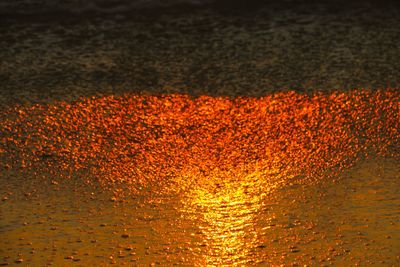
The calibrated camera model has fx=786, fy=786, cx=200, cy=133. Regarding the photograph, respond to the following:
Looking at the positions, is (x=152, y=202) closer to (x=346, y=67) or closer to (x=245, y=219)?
(x=245, y=219)

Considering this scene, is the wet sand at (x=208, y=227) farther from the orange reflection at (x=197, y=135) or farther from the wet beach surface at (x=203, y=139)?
the orange reflection at (x=197, y=135)

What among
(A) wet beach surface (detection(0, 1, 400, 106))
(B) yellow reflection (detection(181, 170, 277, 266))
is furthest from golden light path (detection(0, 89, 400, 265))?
(A) wet beach surface (detection(0, 1, 400, 106))

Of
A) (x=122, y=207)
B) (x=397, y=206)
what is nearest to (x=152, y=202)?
(x=122, y=207)

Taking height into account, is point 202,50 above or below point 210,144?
above

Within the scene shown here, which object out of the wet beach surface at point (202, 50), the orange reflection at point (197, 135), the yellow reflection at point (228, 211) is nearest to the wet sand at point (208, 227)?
the yellow reflection at point (228, 211)

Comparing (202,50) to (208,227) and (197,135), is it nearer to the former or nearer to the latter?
(197,135)

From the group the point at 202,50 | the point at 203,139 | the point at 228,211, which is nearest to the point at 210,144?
the point at 203,139

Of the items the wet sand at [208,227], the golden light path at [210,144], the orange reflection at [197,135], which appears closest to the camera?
the wet sand at [208,227]
